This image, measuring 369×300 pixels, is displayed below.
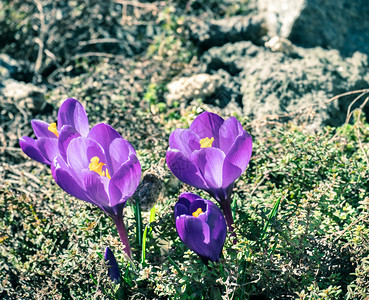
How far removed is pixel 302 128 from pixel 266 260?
106 centimetres

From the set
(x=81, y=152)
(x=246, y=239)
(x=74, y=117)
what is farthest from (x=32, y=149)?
(x=246, y=239)

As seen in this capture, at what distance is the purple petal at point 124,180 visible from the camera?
5.13 feet

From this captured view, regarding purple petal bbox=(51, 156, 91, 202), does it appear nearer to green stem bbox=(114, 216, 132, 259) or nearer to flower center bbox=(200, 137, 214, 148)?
green stem bbox=(114, 216, 132, 259)

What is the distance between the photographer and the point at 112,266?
1704 mm

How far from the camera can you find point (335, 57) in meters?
3.15

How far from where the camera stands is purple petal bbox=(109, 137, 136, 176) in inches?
65.3

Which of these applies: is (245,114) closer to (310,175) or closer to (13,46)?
(310,175)

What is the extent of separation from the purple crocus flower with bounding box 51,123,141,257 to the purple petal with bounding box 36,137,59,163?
5.6 inches

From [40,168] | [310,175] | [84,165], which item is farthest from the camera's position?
[40,168]

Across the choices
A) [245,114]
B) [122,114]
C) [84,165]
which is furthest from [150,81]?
[84,165]

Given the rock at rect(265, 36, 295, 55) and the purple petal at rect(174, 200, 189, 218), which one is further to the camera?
the rock at rect(265, 36, 295, 55)

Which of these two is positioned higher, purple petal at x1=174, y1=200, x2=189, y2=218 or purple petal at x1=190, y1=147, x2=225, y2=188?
purple petal at x1=190, y1=147, x2=225, y2=188

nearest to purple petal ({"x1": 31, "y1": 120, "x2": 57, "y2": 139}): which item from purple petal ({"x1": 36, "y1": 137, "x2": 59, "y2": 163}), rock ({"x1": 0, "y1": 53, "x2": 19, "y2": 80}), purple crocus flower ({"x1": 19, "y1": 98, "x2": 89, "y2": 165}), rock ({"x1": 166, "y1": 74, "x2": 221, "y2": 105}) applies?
purple crocus flower ({"x1": 19, "y1": 98, "x2": 89, "y2": 165})

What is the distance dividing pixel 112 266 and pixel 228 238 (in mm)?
394
